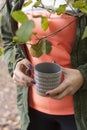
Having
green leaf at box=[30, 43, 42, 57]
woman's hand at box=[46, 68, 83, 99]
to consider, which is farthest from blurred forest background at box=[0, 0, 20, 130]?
green leaf at box=[30, 43, 42, 57]

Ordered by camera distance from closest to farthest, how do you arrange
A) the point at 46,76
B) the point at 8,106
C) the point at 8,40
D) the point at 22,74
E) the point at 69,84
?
the point at 46,76 < the point at 69,84 < the point at 22,74 < the point at 8,40 < the point at 8,106

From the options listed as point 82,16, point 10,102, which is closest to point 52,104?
point 82,16

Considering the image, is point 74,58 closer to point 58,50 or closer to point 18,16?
point 58,50

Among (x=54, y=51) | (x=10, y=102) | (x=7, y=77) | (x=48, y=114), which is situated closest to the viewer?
(x=54, y=51)

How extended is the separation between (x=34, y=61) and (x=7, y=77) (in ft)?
9.31

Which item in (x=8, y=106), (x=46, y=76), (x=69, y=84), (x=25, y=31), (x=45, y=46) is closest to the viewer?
(x=25, y=31)

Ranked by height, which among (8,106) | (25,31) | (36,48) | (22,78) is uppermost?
(25,31)

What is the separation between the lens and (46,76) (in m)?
1.09

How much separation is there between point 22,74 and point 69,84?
0.22 meters

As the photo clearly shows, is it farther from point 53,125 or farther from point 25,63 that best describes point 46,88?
point 53,125

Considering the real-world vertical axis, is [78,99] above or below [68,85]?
below

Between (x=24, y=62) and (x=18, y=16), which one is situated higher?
(x=18, y=16)

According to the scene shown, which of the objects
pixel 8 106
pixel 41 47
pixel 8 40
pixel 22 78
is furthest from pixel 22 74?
pixel 8 106

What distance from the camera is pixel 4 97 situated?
3.62 metres
